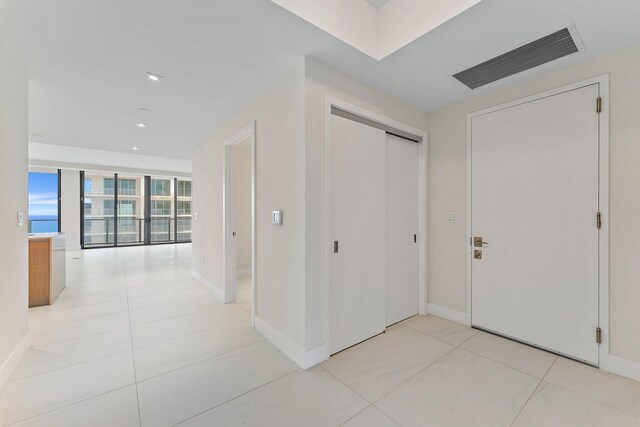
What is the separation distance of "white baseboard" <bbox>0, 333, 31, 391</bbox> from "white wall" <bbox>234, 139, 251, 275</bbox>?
3.08 meters

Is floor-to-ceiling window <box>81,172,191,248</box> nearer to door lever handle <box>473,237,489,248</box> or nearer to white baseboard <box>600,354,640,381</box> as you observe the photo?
door lever handle <box>473,237,489,248</box>

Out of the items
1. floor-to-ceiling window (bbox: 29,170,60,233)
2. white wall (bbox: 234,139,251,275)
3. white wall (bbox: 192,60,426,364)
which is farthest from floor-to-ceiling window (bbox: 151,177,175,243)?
white wall (bbox: 192,60,426,364)

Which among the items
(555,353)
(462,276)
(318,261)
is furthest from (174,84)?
(555,353)

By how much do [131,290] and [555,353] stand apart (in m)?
5.56

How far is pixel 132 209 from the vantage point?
350 inches

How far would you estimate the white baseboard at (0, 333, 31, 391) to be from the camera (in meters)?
1.87

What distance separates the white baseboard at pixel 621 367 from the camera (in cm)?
193

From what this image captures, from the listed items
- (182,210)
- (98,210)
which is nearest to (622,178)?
(182,210)

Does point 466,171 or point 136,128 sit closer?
point 466,171

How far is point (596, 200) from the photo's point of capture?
211 cm

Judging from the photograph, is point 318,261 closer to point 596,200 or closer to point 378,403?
point 378,403

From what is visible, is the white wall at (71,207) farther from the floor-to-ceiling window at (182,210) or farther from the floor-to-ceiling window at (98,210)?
the floor-to-ceiling window at (182,210)

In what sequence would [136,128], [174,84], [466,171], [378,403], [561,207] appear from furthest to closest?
1. [136,128]
2. [466,171]
3. [174,84]
4. [561,207]
5. [378,403]

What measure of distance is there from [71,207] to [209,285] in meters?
7.04
